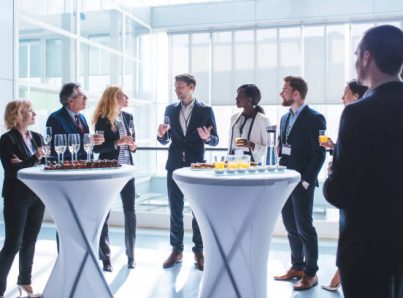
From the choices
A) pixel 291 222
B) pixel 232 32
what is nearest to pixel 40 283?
pixel 291 222

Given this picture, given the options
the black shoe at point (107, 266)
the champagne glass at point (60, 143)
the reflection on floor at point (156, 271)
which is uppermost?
the champagne glass at point (60, 143)

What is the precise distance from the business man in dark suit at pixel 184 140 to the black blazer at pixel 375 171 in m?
2.34

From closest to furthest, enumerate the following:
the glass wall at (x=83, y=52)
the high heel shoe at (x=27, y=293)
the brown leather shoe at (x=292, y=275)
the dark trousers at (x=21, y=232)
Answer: the dark trousers at (x=21, y=232) → the high heel shoe at (x=27, y=293) → the brown leather shoe at (x=292, y=275) → the glass wall at (x=83, y=52)

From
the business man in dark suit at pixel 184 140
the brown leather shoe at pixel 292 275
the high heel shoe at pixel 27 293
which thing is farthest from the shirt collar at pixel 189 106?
the high heel shoe at pixel 27 293

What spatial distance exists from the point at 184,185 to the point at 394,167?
133 centimetres

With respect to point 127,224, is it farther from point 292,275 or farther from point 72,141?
point 292,275

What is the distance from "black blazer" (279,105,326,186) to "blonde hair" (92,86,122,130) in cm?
153

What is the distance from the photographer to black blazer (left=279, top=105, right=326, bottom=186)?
123 inches

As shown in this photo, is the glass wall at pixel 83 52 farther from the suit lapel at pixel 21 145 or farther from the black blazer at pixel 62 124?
the suit lapel at pixel 21 145

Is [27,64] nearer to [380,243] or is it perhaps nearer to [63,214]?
[63,214]

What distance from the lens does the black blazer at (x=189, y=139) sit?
369 cm

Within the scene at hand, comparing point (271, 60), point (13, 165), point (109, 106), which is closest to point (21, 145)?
point (13, 165)

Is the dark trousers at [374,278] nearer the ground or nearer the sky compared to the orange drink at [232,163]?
nearer the ground

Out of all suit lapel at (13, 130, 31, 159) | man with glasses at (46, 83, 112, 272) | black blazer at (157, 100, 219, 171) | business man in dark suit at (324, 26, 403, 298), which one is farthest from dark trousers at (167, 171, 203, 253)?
business man in dark suit at (324, 26, 403, 298)
